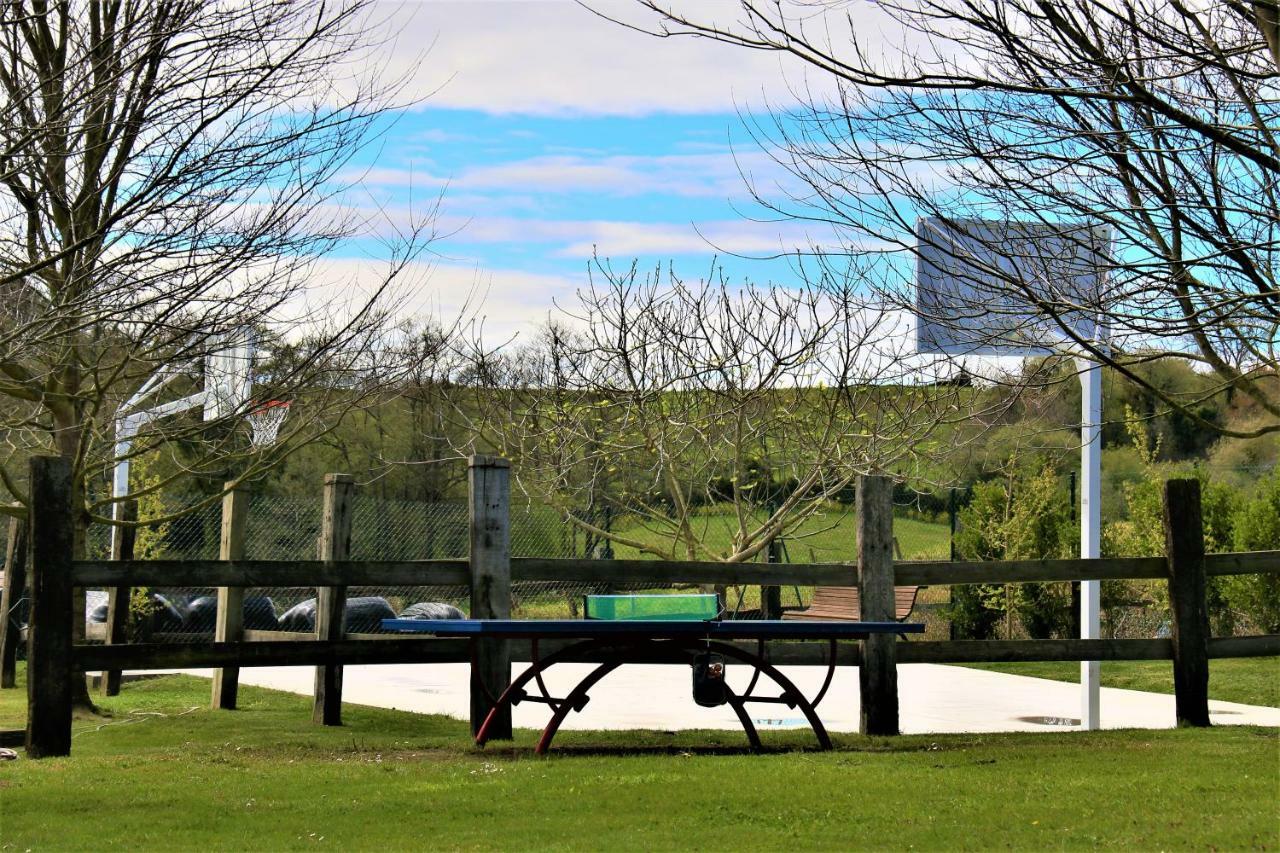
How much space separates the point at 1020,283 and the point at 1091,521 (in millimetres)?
5057

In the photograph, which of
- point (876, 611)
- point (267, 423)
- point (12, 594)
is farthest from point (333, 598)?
point (12, 594)

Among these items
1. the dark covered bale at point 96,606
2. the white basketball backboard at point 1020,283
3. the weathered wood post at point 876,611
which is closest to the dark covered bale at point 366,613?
the dark covered bale at point 96,606

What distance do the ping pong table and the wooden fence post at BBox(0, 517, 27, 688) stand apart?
6038 mm

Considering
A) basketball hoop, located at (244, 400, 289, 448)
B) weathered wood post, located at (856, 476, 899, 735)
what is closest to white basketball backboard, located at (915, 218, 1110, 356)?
weathered wood post, located at (856, 476, 899, 735)

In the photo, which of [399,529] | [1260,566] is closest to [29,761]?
[1260,566]

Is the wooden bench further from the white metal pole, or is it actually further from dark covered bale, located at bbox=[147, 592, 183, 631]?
dark covered bale, located at bbox=[147, 592, 183, 631]

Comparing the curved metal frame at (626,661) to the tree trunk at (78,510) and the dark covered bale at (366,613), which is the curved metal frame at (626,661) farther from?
the dark covered bale at (366,613)

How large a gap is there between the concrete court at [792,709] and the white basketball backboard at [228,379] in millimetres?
2853

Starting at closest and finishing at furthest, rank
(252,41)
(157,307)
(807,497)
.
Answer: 1. (252,41)
2. (157,307)
3. (807,497)

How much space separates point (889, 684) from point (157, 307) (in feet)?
15.2

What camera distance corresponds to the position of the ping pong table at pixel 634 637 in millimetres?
6301

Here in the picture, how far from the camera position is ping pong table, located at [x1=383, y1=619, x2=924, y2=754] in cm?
630

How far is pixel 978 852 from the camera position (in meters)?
4.36

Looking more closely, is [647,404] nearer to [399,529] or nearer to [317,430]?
[317,430]
